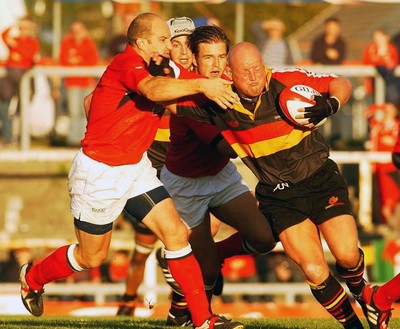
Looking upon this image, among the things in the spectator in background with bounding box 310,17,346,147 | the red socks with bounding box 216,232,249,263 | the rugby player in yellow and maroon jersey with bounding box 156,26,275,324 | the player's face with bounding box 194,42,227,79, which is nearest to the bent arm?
the player's face with bounding box 194,42,227,79

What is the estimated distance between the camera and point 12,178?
1697 centimetres

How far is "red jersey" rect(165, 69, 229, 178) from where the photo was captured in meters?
9.94

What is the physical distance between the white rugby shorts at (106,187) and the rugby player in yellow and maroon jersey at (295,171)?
0.54 metres

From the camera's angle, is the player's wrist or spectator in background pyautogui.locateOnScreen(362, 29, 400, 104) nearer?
the player's wrist

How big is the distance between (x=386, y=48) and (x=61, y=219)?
5.09 m

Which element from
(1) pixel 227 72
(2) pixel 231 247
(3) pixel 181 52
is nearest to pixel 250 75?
(1) pixel 227 72

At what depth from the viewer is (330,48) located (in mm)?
17156

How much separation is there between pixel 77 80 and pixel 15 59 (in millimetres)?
881

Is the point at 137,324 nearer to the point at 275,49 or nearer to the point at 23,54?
the point at 23,54

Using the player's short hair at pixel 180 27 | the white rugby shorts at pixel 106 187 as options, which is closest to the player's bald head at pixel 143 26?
the white rugby shorts at pixel 106 187

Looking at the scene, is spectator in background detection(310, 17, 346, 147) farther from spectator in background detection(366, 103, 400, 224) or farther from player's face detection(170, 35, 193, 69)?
player's face detection(170, 35, 193, 69)

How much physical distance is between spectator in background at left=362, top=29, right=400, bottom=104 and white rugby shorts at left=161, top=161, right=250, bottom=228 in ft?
21.6

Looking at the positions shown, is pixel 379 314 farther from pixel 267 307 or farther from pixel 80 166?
pixel 267 307

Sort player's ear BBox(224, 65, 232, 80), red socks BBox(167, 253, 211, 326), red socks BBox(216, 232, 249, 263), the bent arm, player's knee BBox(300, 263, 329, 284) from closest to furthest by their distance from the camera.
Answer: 1. the bent arm
2. player's knee BBox(300, 263, 329, 284)
3. red socks BBox(167, 253, 211, 326)
4. player's ear BBox(224, 65, 232, 80)
5. red socks BBox(216, 232, 249, 263)
